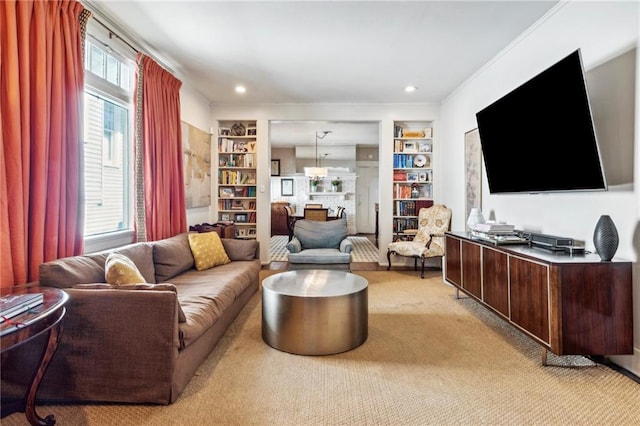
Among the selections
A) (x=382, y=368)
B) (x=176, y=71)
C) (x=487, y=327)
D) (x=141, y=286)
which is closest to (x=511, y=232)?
(x=487, y=327)

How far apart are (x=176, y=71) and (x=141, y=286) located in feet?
10.6

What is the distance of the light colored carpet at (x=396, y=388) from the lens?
5.59 ft

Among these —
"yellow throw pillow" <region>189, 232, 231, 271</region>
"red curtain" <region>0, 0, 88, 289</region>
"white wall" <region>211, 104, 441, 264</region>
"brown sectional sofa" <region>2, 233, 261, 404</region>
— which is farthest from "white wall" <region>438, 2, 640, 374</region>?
"red curtain" <region>0, 0, 88, 289</region>

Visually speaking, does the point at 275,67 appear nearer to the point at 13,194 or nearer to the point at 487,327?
the point at 13,194

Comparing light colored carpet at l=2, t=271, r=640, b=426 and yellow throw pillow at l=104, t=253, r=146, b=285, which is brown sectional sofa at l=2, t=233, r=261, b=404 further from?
yellow throw pillow at l=104, t=253, r=146, b=285

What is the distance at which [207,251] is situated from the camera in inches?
139

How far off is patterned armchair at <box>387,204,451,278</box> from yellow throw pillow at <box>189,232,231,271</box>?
8.38ft

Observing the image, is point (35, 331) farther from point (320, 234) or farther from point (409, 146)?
point (409, 146)

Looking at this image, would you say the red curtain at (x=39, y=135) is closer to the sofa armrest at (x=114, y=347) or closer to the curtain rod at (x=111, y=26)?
the curtain rod at (x=111, y=26)

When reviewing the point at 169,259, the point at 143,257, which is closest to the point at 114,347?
the point at 143,257

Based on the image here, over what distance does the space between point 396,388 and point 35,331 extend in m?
1.80


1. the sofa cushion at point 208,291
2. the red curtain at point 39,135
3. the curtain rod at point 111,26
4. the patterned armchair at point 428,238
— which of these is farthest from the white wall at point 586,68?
the curtain rod at point 111,26

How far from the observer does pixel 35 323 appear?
4.20 feet

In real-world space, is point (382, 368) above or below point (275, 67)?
below
